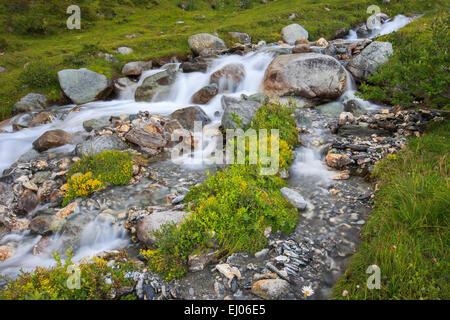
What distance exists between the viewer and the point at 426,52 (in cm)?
780

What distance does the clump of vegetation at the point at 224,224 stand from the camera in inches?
211

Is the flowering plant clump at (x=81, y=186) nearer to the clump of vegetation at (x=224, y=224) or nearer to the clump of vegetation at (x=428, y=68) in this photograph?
the clump of vegetation at (x=224, y=224)

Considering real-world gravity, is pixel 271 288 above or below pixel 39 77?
below

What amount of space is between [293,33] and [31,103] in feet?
76.7

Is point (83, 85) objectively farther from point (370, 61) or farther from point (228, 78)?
point (370, 61)

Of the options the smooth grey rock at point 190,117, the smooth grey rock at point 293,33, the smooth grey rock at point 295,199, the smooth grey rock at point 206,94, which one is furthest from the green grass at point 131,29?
the smooth grey rock at point 295,199

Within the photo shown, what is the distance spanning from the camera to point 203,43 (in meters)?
24.5

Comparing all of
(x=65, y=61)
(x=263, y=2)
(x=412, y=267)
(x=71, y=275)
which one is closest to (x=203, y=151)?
(x=71, y=275)

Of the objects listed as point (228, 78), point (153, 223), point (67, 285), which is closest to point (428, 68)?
point (153, 223)

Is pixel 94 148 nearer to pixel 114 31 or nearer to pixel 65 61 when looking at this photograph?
pixel 65 61

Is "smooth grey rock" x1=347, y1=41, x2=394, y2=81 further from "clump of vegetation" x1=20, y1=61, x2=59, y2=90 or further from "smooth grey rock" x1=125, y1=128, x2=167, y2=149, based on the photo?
"clump of vegetation" x1=20, y1=61, x2=59, y2=90

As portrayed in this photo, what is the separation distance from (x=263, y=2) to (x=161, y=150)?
4510 centimetres

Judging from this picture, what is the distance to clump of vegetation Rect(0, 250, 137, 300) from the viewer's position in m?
4.19
